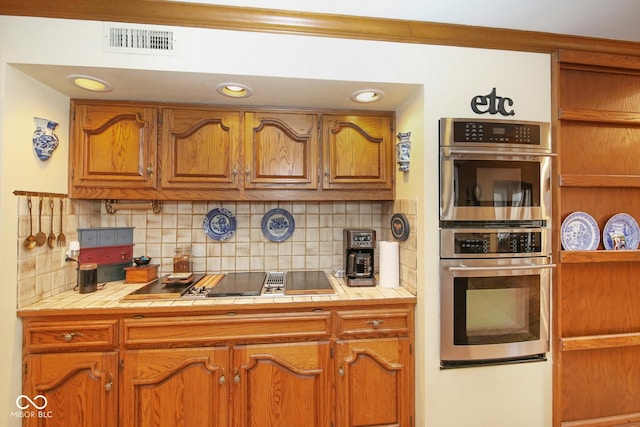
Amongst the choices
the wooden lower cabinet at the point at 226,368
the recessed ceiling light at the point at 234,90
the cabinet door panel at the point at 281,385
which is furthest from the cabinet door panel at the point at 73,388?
the recessed ceiling light at the point at 234,90

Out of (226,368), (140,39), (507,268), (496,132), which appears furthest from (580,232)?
(140,39)

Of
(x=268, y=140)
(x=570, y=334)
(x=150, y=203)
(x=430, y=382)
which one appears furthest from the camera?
(x=150, y=203)

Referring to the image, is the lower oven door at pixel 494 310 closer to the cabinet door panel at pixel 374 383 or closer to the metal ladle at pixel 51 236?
the cabinet door panel at pixel 374 383

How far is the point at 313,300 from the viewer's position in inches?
59.6

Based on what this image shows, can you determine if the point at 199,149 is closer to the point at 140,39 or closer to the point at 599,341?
the point at 140,39

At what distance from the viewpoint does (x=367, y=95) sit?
5.39 ft

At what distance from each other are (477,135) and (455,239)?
563mm

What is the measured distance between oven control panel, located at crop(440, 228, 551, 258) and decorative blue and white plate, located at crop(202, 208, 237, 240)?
141 centimetres

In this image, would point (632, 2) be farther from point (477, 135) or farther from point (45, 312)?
point (45, 312)

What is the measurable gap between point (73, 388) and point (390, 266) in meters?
1.76

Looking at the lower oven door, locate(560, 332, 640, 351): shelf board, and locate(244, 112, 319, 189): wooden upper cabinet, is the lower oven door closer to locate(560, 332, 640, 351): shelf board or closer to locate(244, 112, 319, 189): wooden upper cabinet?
locate(560, 332, 640, 351): shelf board

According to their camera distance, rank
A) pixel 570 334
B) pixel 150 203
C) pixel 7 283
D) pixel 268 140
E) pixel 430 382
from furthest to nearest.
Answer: pixel 150 203 → pixel 268 140 → pixel 570 334 → pixel 430 382 → pixel 7 283

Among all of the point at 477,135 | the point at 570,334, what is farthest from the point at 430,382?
the point at 477,135

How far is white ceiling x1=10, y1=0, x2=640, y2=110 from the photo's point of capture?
4.46 feet
